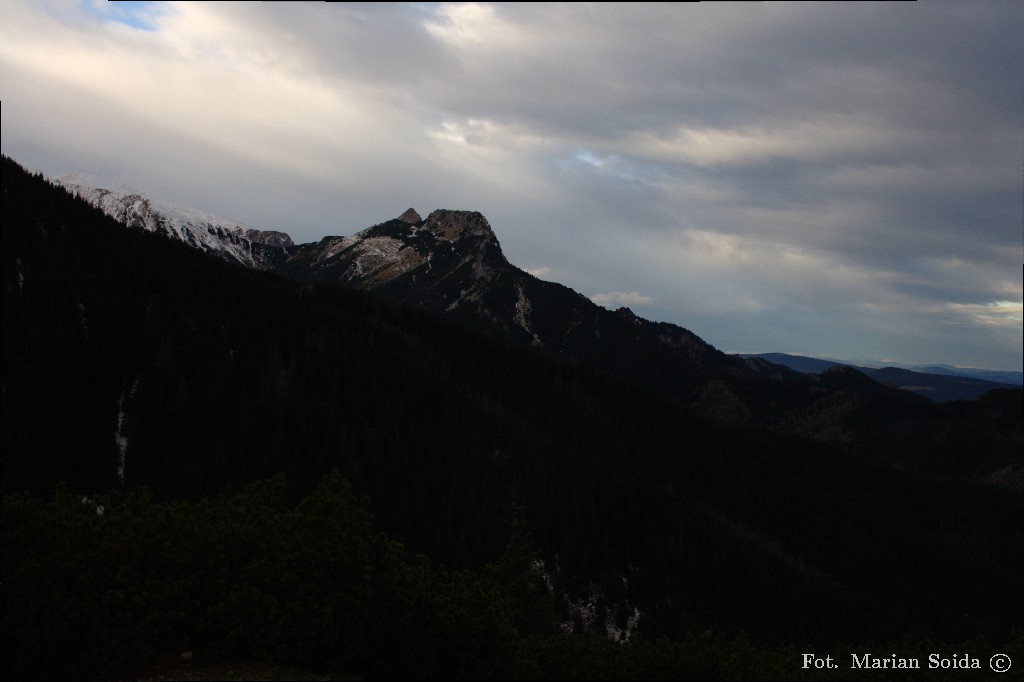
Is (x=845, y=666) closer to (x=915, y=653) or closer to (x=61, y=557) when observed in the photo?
(x=915, y=653)

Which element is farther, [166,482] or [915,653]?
[166,482]

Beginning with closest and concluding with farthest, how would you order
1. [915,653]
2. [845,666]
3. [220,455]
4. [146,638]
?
[146,638] → [845,666] → [915,653] → [220,455]

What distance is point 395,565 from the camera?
103 feet

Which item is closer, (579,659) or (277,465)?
(579,659)

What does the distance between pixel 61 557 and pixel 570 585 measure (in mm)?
169975

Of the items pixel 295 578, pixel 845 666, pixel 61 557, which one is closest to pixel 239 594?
pixel 295 578

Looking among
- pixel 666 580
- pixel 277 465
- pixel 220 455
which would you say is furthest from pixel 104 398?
pixel 666 580

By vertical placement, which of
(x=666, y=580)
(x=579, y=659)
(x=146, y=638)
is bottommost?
(x=666, y=580)

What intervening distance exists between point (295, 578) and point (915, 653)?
38.2 metres

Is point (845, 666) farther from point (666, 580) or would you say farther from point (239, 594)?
point (666, 580)

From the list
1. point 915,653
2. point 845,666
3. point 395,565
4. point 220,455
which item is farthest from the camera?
point 220,455

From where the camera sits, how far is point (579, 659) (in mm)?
33406

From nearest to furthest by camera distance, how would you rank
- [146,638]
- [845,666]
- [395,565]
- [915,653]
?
1. [146,638]
2. [395,565]
3. [845,666]
4. [915,653]

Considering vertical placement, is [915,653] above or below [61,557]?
below
